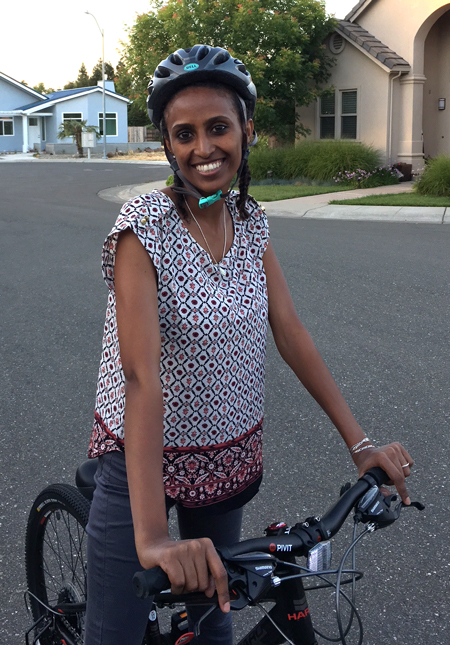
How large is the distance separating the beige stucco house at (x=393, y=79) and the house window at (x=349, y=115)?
3cm

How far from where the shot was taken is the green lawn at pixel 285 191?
19.2 metres

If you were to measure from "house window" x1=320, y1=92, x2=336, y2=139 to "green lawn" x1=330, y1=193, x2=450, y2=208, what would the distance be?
6.72 metres

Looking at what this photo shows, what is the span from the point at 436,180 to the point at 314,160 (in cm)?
477

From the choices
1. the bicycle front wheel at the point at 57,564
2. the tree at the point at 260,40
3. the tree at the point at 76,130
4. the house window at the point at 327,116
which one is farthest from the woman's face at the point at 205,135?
the tree at the point at 76,130

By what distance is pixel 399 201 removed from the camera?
17.5 metres

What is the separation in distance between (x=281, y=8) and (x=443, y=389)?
19926 mm

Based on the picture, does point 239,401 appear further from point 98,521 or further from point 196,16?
point 196,16

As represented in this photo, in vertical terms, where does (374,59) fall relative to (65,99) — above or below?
below

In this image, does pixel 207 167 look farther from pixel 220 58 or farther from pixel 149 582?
pixel 149 582

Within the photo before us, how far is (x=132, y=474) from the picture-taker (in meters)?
1.70

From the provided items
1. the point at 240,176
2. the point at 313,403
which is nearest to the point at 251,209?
the point at 240,176

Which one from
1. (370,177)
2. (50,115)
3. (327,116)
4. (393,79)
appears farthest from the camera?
(50,115)

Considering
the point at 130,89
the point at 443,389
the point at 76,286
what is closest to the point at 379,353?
the point at 443,389

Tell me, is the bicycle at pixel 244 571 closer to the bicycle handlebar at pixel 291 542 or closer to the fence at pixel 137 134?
the bicycle handlebar at pixel 291 542
